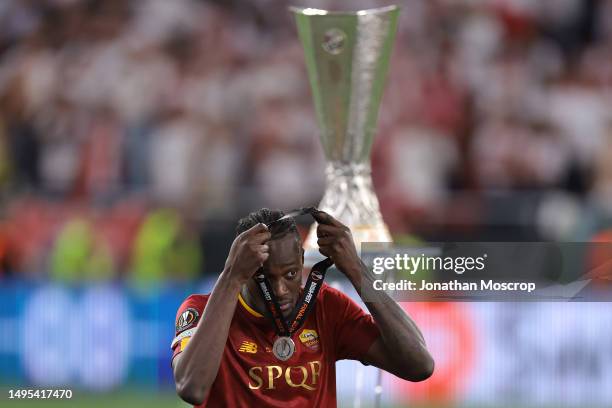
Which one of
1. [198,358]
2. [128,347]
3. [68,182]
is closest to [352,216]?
[198,358]

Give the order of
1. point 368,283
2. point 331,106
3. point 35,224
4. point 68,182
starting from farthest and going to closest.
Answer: point 68,182 < point 35,224 < point 331,106 < point 368,283

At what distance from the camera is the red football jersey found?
3479mm

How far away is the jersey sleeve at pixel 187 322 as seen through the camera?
344 cm

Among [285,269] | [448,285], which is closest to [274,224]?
[285,269]

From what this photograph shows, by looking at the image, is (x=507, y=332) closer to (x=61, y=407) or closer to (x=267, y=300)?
(x=61, y=407)

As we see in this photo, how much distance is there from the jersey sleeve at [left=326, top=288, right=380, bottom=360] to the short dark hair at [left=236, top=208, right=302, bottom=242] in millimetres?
314

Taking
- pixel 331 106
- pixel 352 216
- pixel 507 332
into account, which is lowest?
pixel 507 332

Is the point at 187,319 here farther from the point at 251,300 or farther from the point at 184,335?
the point at 251,300

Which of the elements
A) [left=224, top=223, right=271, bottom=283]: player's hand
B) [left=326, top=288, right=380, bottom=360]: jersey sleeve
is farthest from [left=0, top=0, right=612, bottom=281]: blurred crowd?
[left=224, top=223, right=271, bottom=283]: player's hand

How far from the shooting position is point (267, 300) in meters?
3.43

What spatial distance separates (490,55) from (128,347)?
4.90 metres

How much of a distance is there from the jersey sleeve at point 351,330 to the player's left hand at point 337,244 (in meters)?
0.20

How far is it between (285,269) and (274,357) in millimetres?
284

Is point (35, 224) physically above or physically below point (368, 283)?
above
